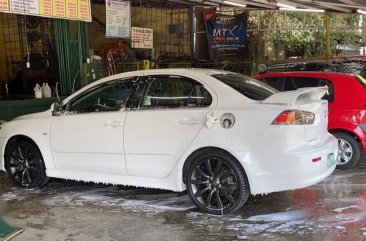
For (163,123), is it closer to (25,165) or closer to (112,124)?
(112,124)

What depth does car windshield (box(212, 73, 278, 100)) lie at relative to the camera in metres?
5.34

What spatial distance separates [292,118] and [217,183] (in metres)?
1.07

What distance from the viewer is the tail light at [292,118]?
16.0 ft

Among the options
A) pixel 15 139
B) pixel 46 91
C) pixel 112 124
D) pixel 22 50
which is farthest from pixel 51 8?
pixel 112 124

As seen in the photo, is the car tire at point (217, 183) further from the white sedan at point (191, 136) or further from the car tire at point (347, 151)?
the car tire at point (347, 151)

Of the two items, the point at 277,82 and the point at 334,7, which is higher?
the point at 334,7

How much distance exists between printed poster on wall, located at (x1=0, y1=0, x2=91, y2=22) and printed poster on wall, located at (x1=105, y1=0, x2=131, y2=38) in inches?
39.5

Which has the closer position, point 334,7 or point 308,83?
point 308,83

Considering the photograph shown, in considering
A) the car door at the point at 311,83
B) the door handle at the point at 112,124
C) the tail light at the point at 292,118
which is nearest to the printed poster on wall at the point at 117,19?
the car door at the point at 311,83

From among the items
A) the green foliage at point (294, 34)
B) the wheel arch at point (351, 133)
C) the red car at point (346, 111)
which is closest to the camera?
the red car at point (346, 111)

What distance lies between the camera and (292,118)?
4.89 metres

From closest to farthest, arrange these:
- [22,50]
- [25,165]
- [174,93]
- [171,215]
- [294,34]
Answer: [171,215]
[174,93]
[25,165]
[22,50]
[294,34]

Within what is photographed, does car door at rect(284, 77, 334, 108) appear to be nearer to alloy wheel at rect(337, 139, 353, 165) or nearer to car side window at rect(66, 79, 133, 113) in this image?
alloy wheel at rect(337, 139, 353, 165)

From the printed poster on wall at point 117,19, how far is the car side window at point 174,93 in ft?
17.1
